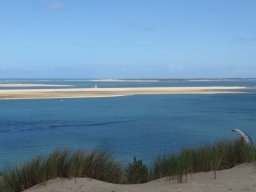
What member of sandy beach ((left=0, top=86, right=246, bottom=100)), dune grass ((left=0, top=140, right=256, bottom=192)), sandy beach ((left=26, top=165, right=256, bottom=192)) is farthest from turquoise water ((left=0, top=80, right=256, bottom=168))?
sandy beach ((left=0, top=86, right=246, bottom=100))

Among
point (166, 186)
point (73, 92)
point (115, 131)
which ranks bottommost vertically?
point (73, 92)

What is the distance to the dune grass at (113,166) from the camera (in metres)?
7.04

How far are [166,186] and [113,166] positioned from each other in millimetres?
1190

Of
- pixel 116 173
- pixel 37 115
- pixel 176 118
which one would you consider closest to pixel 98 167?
pixel 116 173

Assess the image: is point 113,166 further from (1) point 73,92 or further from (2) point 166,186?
(1) point 73,92

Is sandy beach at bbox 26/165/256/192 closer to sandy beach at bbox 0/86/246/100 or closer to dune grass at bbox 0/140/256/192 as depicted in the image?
dune grass at bbox 0/140/256/192

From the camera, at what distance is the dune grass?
704 centimetres

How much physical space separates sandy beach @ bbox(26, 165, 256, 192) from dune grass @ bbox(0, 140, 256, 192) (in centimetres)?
18

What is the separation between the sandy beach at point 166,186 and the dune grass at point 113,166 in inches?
7.1

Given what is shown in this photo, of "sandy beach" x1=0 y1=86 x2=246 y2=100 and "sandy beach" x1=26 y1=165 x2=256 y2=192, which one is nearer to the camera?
"sandy beach" x1=26 y1=165 x2=256 y2=192

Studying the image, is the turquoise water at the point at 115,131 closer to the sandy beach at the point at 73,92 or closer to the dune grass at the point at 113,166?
the dune grass at the point at 113,166

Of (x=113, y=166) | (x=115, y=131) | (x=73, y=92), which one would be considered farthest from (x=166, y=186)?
(x=73, y=92)

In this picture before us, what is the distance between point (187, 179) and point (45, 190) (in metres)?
2.21

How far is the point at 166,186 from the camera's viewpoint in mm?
6938
